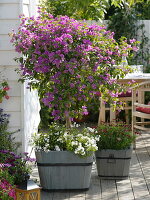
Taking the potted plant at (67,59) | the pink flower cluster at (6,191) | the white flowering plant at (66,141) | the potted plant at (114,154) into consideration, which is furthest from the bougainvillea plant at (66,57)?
the pink flower cluster at (6,191)

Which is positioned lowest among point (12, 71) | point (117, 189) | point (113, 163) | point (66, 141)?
point (117, 189)

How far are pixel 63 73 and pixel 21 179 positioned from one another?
1161 mm

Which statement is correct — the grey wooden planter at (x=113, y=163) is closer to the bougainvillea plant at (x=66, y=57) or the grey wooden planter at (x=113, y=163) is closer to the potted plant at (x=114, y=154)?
the potted plant at (x=114, y=154)

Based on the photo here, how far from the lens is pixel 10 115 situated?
599 cm

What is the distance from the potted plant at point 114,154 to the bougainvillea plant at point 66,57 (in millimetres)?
464

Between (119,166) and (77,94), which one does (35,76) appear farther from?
(119,166)

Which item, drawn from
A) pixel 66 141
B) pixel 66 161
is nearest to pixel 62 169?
pixel 66 161

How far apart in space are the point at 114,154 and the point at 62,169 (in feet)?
2.22

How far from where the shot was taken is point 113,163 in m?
5.72

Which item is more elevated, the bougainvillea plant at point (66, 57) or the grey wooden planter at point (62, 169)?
the bougainvillea plant at point (66, 57)

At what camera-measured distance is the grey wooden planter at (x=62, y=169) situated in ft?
17.3

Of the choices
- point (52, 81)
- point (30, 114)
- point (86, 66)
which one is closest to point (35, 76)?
point (52, 81)

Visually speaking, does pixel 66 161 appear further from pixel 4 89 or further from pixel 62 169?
pixel 4 89

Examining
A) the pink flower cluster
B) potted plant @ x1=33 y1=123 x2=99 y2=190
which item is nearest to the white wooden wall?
potted plant @ x1=33 y1=123 x2=99 y2=190
